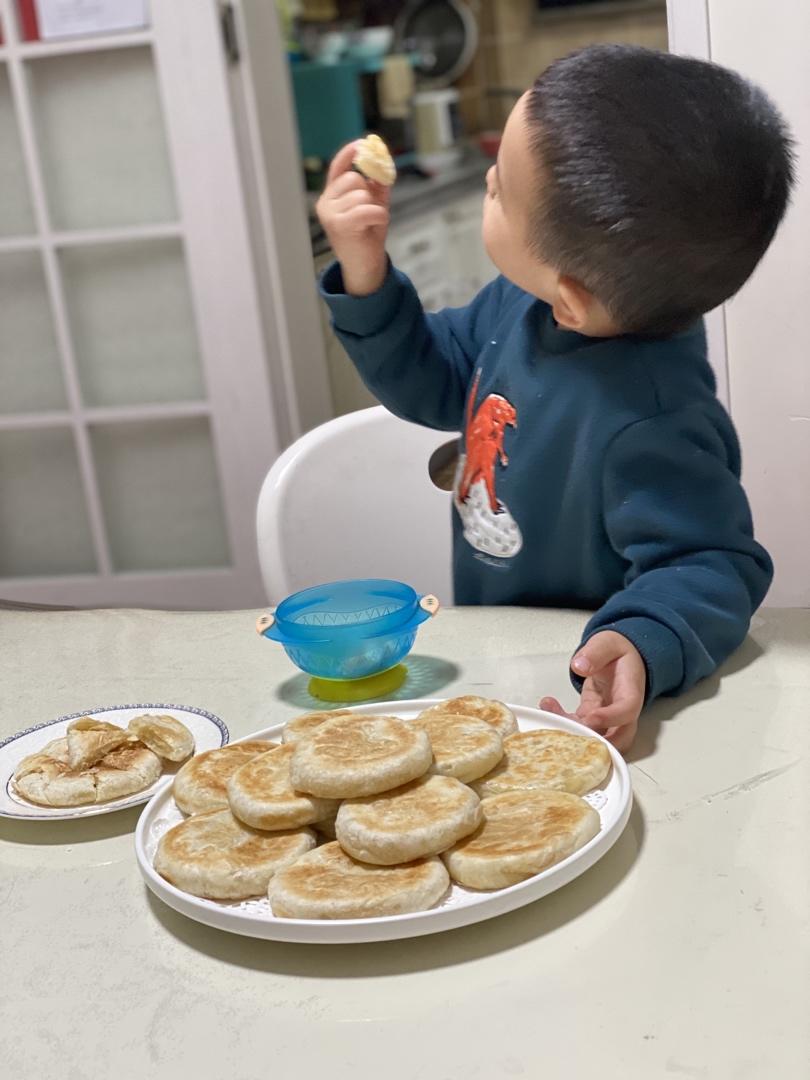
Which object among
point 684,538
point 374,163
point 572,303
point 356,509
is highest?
point 374,163

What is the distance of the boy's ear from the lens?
938 millimetres

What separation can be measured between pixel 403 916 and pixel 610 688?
297 mm

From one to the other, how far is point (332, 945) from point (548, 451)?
54cm

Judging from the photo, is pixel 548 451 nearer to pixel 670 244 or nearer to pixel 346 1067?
pixel 670 244

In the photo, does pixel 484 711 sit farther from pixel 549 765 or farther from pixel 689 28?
pixel 689 28

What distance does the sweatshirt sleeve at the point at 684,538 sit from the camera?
2.89 feet

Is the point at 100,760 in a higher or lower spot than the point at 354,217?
lower

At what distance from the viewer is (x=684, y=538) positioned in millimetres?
933

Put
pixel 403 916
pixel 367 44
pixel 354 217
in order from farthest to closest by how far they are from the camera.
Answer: pixel 367 44, pixel 354 217, pixel 403 916

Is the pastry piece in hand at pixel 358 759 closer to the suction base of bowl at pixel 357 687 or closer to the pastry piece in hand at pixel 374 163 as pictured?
the suction base of bowl at pixel 357 687

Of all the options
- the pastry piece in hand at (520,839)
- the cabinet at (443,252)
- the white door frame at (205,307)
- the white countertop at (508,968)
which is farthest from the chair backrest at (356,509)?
the cabinet at (443,252)

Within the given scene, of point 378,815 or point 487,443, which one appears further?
point 487,443

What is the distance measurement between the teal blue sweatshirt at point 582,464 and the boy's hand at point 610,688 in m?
0.02

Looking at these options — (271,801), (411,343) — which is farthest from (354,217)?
(271,801)
